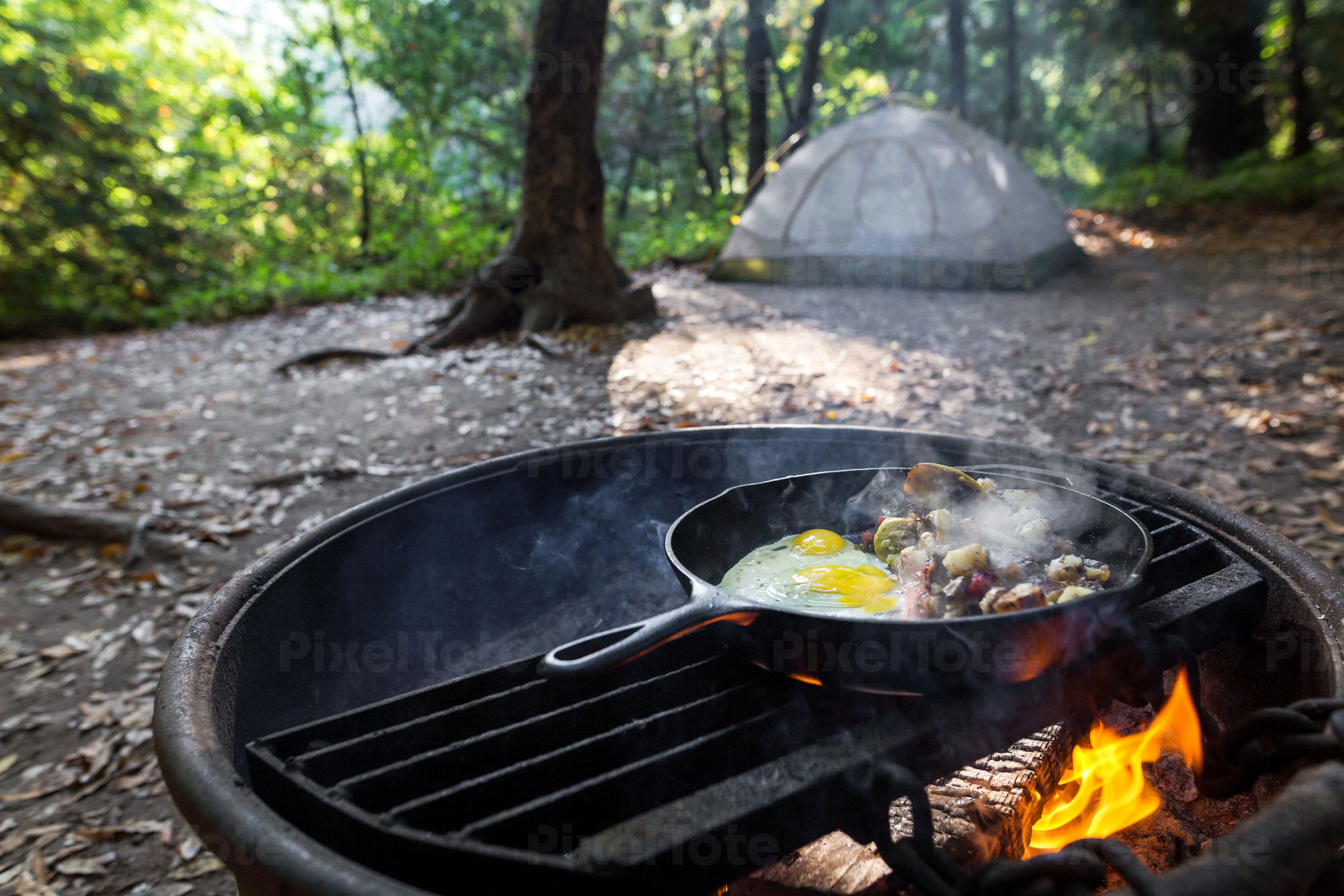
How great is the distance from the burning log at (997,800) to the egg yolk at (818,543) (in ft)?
1.91

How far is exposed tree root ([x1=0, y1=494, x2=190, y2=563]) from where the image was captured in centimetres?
423

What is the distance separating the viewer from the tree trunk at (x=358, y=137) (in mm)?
15203

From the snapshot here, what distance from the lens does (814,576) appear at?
1.75 meters

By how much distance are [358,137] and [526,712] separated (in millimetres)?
17746

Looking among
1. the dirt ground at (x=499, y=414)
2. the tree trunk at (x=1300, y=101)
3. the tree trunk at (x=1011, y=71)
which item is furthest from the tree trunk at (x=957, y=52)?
the dirt ground at (x=499, y=414)

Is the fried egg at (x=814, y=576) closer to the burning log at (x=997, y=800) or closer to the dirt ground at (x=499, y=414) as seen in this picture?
the burning log at (x=997, y=800)

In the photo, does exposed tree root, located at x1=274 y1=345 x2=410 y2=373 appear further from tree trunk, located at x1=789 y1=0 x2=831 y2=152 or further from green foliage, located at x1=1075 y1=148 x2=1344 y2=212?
green foliage, located at x1=1075 y1=148 x2=1344 y2=212

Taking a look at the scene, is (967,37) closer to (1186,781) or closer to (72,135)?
(72,135)

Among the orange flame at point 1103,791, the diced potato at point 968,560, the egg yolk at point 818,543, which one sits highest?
the diced potato at point 968,560

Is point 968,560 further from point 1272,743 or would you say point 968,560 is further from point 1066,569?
point 1272,743

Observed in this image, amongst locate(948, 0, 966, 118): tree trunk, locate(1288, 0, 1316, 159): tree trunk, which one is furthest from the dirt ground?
locate(948, 0, 966, 118): tree trunk

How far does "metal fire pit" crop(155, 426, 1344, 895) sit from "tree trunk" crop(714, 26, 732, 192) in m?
19.6

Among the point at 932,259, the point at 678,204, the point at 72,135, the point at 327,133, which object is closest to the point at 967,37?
the point at 678,204

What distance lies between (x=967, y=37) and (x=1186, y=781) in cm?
2337
